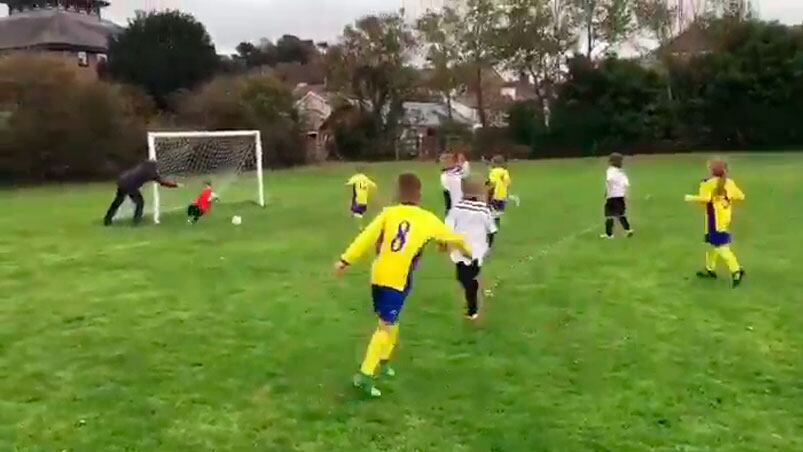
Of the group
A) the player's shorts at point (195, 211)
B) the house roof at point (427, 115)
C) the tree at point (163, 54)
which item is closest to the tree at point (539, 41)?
the house roof at point (427, 115)

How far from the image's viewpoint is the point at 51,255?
56.1 feet

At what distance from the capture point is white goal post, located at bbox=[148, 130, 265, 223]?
28.3 m

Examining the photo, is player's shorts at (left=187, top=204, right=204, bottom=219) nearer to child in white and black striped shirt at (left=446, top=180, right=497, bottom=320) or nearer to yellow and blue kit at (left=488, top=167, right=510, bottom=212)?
yellow and blue kit at (left=488, top=167, right=510, bottom=212)

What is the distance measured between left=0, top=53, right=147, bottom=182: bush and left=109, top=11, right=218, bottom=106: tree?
1560 centimetres

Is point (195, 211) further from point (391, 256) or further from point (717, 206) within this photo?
point (391, 256)

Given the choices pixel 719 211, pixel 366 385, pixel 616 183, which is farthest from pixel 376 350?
pixel 616 183

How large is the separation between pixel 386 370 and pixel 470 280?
237 cm

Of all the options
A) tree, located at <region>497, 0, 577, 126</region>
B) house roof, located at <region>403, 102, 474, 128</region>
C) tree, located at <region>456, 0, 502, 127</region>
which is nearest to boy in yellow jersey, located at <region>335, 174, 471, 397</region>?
tree, located at <region>497, 0, 577, 126</region>

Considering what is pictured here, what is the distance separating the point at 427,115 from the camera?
2537 inches

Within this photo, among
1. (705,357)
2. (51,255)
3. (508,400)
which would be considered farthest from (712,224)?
(51,255)

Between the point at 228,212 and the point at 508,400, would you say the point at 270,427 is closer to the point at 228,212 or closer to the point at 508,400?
the point at 508,400

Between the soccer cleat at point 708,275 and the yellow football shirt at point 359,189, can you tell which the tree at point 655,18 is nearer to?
the yellow football shirt at point 359,189

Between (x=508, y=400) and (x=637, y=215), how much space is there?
589 inches

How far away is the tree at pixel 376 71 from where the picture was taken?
187ft
